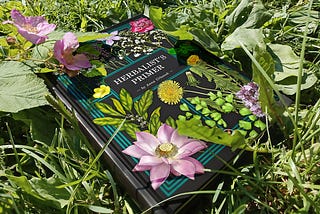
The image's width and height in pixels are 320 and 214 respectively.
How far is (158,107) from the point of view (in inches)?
29.3

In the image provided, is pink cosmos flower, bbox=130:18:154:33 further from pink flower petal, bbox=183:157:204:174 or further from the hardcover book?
pink flower petal, bbox=183:157:204:174

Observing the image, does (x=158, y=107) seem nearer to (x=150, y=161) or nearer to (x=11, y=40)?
(x=150, y=161)

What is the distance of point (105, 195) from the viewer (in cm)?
70

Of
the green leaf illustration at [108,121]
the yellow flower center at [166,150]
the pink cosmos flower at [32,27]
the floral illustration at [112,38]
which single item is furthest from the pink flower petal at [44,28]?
the yellow flower center at [166,150]

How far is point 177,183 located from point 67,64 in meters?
0.36

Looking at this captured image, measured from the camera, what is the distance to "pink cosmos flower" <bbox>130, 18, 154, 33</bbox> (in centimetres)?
94

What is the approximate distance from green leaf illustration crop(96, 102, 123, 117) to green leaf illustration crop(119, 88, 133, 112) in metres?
0.02

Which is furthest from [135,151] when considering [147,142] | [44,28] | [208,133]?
[44,28]

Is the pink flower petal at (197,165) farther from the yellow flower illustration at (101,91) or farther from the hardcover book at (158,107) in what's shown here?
the yellow flower illustration at (101,91)

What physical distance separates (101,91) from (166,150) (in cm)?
20

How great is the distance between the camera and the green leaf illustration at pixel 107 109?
729mm

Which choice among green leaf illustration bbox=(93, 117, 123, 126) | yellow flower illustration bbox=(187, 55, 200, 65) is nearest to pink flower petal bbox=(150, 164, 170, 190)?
green leaf illustration bbox=(93, 117, 123, 126)

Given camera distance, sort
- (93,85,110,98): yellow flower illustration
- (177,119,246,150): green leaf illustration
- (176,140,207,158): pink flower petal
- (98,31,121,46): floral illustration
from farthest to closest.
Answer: (98,31,121,46): floral illustration
(93,85,110,98): yellow flower illustration
(176,140,207,158): pink flower petal
(177,119,246,150): green leaf illustration

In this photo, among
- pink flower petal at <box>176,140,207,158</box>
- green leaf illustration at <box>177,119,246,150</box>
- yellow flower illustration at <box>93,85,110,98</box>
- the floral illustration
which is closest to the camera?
green leaf illustration at <box>177,119,246,150</box>
